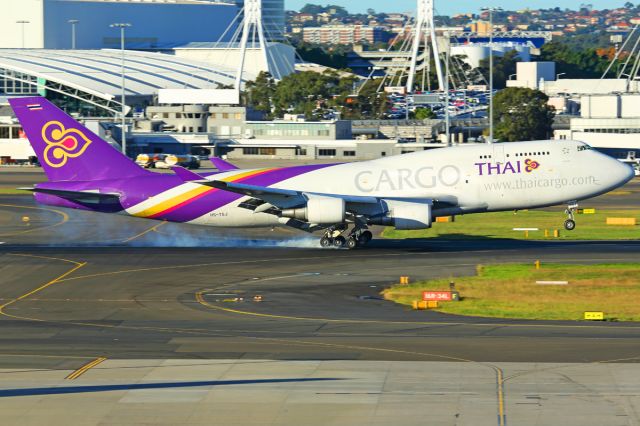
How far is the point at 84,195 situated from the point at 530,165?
2330cm

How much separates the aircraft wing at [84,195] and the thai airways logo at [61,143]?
6.40 ft

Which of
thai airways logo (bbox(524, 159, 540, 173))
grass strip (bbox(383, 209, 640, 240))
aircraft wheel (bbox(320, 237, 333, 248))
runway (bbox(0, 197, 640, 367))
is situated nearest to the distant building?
grass strip (bbox(383, 209, 640, 240))

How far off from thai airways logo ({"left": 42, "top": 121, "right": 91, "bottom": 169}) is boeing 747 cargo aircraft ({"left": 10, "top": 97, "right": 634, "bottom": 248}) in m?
0.05

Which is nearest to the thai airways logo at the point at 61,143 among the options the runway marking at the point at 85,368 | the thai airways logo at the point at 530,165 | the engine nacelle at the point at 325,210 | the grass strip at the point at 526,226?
the engine nacelle at the point at 325,210

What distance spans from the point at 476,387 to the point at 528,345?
19.2 feet

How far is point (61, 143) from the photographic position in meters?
61.6

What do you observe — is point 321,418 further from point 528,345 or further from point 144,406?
point 528,345

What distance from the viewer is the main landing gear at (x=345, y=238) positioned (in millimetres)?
62094

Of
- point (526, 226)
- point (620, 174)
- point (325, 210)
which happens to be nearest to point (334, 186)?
point (325, 210)

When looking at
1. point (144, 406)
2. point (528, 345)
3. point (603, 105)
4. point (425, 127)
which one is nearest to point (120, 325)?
point (144, 406)

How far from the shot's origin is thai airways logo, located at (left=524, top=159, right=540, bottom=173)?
2381 inches

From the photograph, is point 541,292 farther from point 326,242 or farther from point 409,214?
point 326,242

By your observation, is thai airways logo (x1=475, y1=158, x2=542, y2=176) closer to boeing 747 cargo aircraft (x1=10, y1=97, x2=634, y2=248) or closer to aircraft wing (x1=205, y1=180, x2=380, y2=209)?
boeing 747 cargo aircraft (x1=10, y1=97, x2=634, y2=248)

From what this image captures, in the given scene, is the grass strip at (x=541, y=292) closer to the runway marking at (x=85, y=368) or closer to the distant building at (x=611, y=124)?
the runway marking at (x=85, y=368)
